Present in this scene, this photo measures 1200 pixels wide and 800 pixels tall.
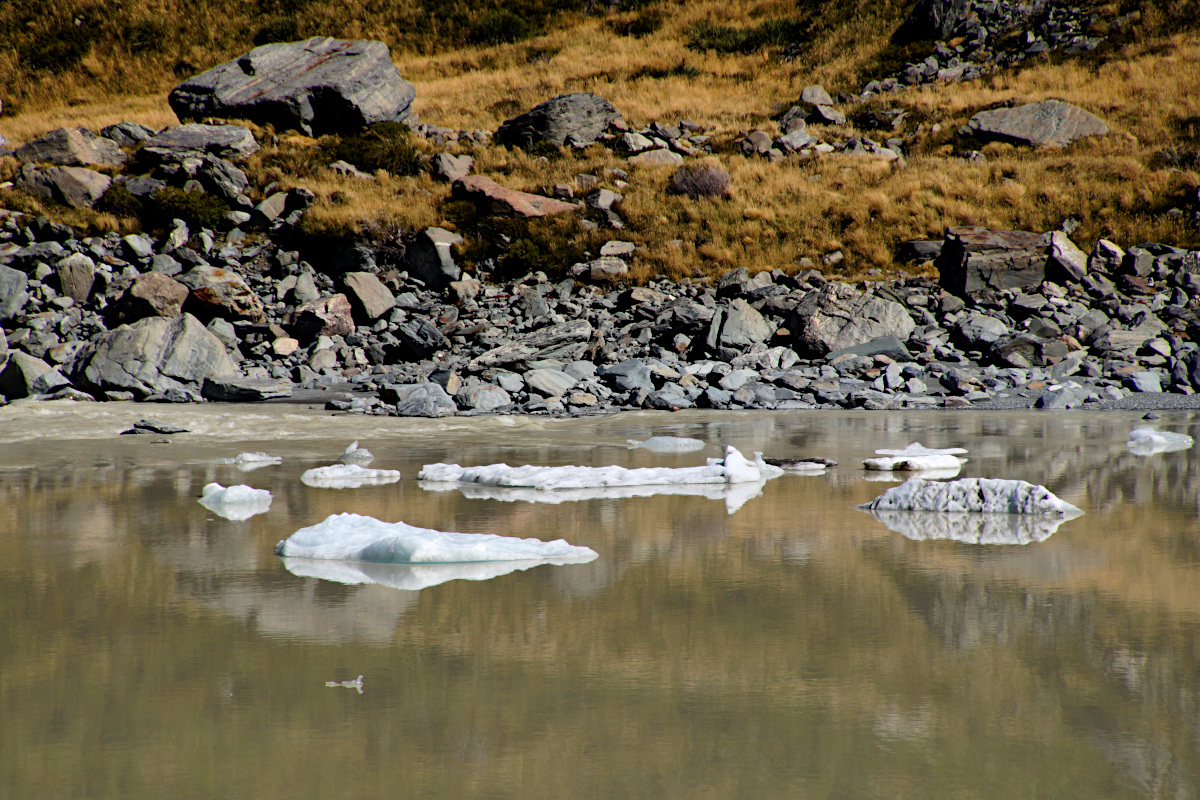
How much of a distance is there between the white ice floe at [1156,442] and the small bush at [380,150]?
18454mm

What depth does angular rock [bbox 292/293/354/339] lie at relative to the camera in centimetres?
1495

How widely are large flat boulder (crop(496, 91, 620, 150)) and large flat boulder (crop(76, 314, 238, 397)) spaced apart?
44.7ft

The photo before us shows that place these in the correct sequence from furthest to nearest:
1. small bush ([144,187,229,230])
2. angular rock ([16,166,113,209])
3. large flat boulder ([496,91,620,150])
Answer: large flat boulder ([496,91,620,150]) < angular rock ([16,166,113,209]) < small bush ([144,187,229,230])

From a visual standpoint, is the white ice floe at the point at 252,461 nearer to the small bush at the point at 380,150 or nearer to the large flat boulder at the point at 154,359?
the large flat boulder at the point at 154,359

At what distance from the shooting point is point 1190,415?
10.0 metres

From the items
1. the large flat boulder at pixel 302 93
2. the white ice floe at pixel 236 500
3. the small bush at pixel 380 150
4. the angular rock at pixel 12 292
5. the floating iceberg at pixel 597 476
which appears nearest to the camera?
the white ice floe at pixel 236 500

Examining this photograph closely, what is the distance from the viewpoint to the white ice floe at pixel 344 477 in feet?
18.4

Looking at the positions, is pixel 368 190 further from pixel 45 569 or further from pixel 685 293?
pixel 45 569

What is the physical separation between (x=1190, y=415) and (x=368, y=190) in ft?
57.1

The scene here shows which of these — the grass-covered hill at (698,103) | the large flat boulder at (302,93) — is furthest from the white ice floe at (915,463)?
the large flat boulder at (302,93)

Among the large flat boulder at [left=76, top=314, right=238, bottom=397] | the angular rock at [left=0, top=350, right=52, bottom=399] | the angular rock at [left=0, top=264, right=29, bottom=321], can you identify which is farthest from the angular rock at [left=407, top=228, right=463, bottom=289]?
the angular rock at [left=0, top=350, right=52, bottom=399]

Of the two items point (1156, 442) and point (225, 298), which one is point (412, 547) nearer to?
point (1156, 442)

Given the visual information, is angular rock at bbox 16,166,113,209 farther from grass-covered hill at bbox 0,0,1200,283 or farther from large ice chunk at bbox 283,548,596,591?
large ice chunk at bbox 283,548,596,591

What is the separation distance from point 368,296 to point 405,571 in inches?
513
